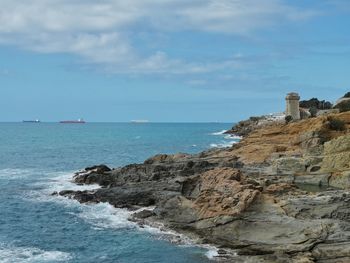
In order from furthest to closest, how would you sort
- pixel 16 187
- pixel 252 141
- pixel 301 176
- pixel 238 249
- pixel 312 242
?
pixel 252 141, pixel 16 187, pixel 301 176, pixel 238 249, pixel 312 242

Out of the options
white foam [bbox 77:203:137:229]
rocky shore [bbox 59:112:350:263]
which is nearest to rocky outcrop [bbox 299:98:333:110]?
rocky shore [bbox 59:112:350:263]

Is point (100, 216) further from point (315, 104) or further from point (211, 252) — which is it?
point (315, 104)

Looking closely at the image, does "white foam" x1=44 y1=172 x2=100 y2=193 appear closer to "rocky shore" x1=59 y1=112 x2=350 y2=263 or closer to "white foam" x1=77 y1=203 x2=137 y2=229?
"rocky shore" x1=59 y1=112 x2=350 y2=263

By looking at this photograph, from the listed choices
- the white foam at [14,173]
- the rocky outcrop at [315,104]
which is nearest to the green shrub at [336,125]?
the white foam at [14,173]

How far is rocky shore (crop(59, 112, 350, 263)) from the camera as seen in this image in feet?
97.0

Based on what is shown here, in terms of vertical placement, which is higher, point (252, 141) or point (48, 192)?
point (252, 141)

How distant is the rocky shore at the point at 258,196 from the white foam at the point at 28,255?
7.74m

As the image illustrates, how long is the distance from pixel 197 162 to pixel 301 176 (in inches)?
434

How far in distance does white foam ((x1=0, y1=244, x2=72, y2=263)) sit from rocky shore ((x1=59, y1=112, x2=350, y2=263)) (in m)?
7.74

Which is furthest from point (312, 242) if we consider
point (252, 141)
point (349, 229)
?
point (252, 141)

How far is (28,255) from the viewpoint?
31844 millimetres

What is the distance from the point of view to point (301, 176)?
4578cm

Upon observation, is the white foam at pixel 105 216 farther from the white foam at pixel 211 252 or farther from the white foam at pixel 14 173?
the white foam at pixel 14 173

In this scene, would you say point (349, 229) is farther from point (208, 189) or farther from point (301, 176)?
point (301, 176)
